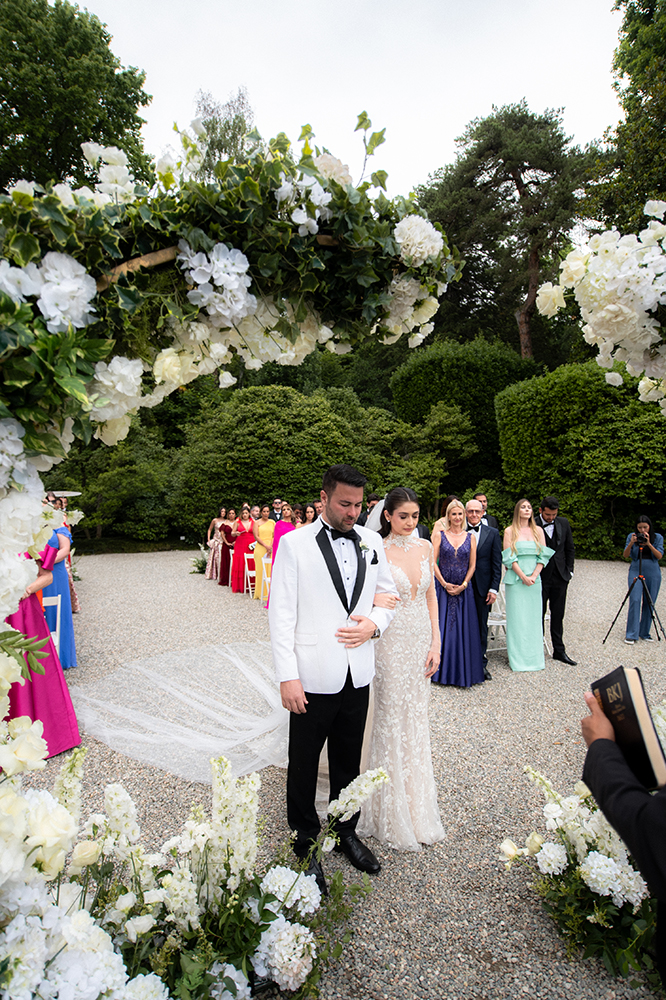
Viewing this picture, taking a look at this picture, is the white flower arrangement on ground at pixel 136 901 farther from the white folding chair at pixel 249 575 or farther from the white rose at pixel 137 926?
the white folding chair at pixel 249 575

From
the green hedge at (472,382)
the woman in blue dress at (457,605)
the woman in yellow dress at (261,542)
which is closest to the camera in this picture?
the woman in blue dress at (457,605)

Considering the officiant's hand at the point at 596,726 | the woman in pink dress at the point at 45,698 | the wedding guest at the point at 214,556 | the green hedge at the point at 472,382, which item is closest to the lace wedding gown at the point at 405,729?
the officiant's hand at the point at 596,726

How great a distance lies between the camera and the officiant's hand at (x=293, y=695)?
110 inches

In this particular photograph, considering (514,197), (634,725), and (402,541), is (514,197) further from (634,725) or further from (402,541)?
(634,725)

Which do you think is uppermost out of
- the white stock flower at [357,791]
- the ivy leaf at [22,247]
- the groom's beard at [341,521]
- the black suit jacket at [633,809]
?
the ivy leaf at [22,247]

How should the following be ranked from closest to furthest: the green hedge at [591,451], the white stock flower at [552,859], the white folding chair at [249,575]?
the white stock flower at [552,859] → the white folding chair at [249,575] → the green hedge at [591,451]

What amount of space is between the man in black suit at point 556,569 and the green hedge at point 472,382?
15.2m

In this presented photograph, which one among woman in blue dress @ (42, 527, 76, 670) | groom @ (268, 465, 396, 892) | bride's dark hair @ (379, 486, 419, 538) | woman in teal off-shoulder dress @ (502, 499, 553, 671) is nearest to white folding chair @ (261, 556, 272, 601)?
woman in blue dress @ (42, 527, 76, 670)

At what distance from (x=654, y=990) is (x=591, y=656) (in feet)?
17.9

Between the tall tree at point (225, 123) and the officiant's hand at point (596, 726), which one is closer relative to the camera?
the officiant's hand at point (596, 726)

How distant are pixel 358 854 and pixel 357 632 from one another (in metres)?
1.30

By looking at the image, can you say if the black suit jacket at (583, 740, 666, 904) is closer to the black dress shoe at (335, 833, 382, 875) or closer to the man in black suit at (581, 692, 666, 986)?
the man in black suit at (581, 692, 666, 986)

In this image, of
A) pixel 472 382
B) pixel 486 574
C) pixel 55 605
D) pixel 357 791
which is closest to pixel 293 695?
pixel 357 791

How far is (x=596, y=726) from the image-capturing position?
1531mm
